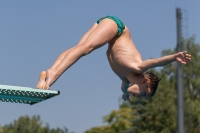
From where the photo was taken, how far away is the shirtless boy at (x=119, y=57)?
7.81 m

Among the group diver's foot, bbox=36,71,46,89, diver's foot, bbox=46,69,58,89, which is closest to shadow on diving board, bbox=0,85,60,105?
diver's foot, bbox=36,71,46,89

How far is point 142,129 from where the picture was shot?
47.6 m

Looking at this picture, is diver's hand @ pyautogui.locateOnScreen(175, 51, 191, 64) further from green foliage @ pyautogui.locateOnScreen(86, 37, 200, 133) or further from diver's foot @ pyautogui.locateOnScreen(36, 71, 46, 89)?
green foliage @ pyautogui.locateOnScreen(86, 37, 200, 133)

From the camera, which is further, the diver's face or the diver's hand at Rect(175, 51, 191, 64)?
the diver's face

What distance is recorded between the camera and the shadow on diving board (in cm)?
637

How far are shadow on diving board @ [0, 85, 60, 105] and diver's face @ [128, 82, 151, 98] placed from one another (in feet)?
5.87

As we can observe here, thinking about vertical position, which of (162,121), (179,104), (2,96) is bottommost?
(2,96)

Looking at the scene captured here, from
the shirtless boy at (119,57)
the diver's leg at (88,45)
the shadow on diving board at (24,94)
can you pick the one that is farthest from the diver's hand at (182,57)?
the shadow on diving board at (24,94)

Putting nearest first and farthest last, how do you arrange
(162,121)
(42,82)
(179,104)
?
(42,82) → (179,104) → (162,121)

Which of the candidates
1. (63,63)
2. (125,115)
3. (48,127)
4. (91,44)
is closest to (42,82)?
(63,63)

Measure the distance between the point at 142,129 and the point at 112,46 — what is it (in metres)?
39.5

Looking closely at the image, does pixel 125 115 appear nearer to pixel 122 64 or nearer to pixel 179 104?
pixel 179 104

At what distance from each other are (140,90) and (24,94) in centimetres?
211

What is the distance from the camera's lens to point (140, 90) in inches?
323
